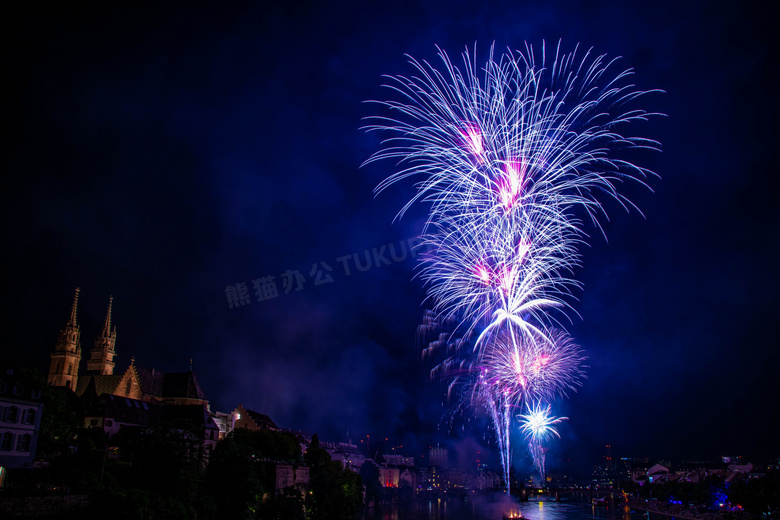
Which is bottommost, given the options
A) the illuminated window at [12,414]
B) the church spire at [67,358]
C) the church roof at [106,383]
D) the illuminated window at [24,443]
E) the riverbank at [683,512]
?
the riverbank at [683,512]

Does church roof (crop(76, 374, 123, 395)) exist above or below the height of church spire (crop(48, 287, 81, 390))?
below

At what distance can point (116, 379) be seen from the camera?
259 feet

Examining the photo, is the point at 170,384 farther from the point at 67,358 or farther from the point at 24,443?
the point at 24,443

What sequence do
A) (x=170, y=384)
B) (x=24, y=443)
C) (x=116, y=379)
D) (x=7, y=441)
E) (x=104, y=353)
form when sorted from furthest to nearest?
1. (x=104, y=353)
2. (x=170, y=384)
3. (x=116, y=379)
4. (x=24, y=443)
5. (x=7, y=441)

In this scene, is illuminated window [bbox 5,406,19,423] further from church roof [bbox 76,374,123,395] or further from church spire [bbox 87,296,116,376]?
church spire [bbox 87,296,116,376]

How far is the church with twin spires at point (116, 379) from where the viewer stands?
7881 centimetres

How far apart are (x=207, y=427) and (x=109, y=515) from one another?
35060mm

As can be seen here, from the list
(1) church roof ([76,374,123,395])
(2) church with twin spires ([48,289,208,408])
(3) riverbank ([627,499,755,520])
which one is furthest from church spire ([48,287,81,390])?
(3) riverbank ([627,499,755,520])

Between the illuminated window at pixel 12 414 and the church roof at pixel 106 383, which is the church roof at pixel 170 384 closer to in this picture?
the church roof at pixel 106 383

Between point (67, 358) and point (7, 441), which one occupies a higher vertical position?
point (67, 358)

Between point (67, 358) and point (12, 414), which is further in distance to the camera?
point (67, 358)

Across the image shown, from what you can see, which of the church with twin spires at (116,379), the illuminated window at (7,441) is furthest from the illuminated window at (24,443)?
the church with twin spires at (116,379)

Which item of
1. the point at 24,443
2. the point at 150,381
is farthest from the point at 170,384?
the point at 24,443

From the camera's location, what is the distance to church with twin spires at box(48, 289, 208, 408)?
78812 millimetres
